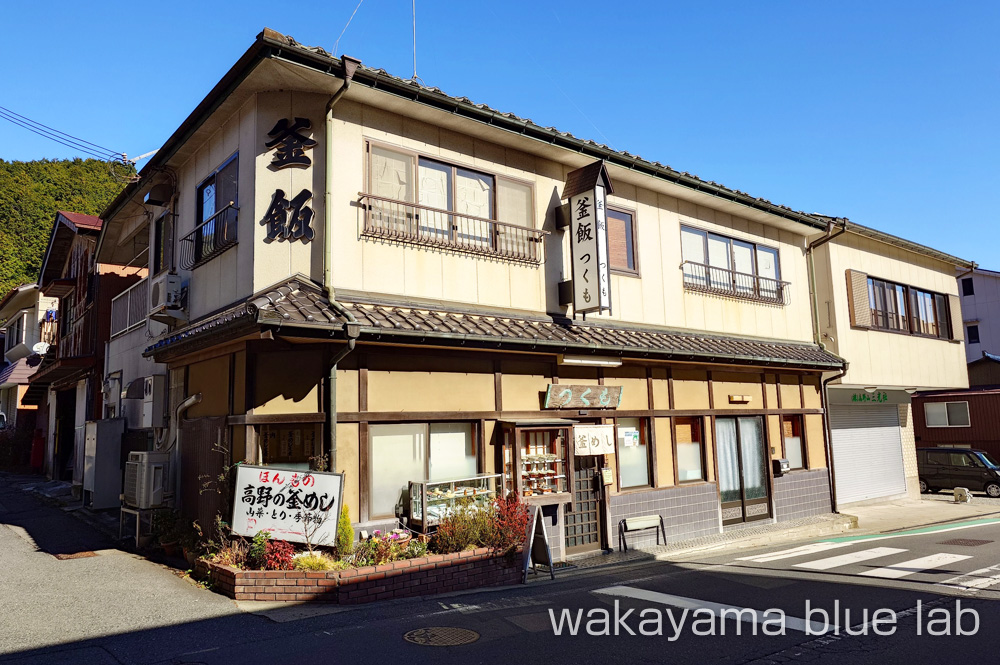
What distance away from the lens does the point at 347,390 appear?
9.94 m

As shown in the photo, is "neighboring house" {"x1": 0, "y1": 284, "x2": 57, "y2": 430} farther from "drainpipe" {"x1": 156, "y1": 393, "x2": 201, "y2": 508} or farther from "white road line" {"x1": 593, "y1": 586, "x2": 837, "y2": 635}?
"white road line" {"x1": 593, "y1": 586, "x2": 837, "y2": 635}

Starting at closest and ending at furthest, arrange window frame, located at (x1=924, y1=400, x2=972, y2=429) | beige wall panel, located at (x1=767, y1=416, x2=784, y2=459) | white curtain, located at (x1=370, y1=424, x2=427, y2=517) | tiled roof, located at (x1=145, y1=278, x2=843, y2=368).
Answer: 1. tiled roof, located at (x1=145, y1=278, x2=843, y2=368)
2. white curtain, located at (x1=370, y1=424, x2=427, y2=517)
3. beige wall panel, located at (x1=767, y1=416, x2=784, y2=459)
4. window frame, located at (x1=924, y1=400, x2=972, y2=429)

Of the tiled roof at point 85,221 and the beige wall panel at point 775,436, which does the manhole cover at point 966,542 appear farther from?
the tiled roof at point 85,221

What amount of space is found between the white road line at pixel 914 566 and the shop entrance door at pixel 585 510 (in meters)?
4.46

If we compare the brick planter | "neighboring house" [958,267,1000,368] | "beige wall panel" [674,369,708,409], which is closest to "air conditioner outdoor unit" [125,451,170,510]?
the brick planter

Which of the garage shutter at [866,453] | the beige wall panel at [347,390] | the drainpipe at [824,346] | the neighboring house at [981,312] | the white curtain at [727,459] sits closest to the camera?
the beige wall panel at [347,390]

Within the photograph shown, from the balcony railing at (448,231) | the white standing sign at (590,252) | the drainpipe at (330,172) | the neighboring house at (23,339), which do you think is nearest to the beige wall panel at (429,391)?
the drainpipe at (330,172)

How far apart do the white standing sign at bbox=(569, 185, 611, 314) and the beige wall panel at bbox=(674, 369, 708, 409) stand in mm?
3353

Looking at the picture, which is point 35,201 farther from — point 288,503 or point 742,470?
point 742,470

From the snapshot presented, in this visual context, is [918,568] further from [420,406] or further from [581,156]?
[581,156]

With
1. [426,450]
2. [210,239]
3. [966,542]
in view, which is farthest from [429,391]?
[966,542]

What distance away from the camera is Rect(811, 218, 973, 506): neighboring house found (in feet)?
63.2

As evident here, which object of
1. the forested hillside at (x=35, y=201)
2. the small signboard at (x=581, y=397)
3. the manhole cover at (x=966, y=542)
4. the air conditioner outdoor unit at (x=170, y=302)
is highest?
the forested hillside at (x=35, y=201)

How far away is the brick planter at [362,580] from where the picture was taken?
27.8 feet
